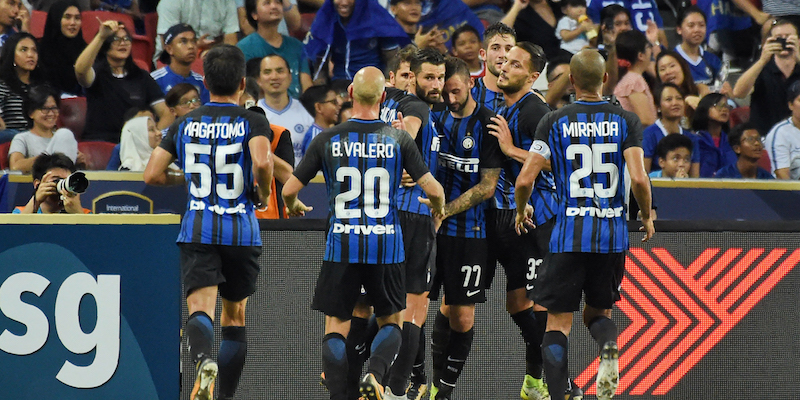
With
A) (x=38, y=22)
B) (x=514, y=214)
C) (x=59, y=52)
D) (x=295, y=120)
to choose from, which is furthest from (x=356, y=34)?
(x=514, y=214)

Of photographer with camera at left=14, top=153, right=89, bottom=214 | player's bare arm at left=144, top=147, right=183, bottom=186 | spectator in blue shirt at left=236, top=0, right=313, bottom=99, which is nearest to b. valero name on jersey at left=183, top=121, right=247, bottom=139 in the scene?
player's bare arm at left=144, top=147, right=183, bottom=186

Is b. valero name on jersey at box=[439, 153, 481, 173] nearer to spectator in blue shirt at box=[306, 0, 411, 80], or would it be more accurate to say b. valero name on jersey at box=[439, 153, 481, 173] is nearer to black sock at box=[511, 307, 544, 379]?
black sock at box=[511, 307, 544, 379]

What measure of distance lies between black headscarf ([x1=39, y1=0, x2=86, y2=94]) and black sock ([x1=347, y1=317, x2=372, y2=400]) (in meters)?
4.83

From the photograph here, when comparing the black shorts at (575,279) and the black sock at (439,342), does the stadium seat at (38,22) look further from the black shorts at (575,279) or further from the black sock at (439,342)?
the black shorts at (575,279)

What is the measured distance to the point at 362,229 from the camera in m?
5.16

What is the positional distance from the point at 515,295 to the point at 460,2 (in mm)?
4975

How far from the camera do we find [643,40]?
10.2 metres

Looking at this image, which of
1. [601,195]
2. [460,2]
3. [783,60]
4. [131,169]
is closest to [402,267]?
[601,195]

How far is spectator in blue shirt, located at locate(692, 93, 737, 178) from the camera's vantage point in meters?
10.1

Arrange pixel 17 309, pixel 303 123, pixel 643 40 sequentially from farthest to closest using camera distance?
pixel 643 40 < pixel 303 123 < pixel 17 309

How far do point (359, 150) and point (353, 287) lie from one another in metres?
0.76

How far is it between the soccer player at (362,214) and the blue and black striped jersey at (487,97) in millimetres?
1471

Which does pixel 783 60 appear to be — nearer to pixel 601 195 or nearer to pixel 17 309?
pixel 601 195

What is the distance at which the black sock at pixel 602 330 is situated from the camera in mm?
5387
